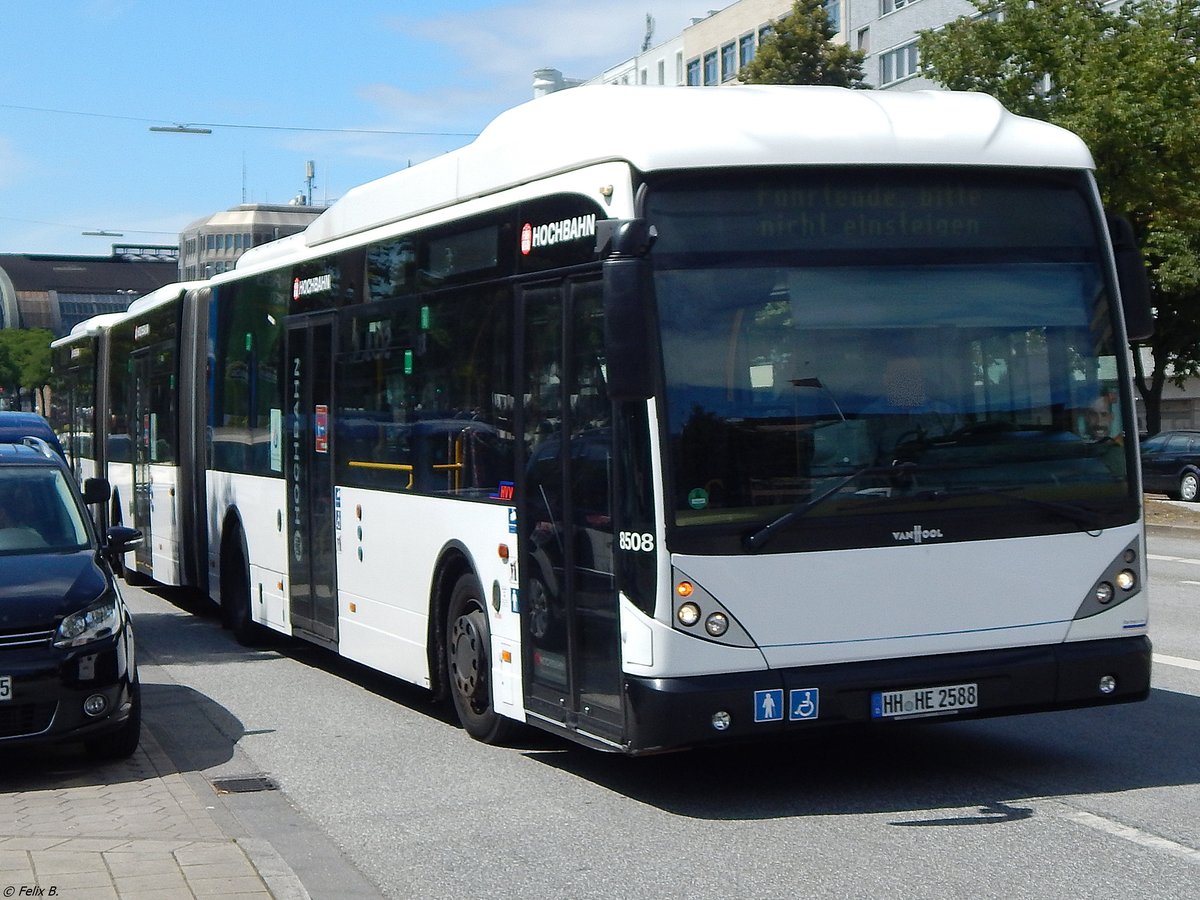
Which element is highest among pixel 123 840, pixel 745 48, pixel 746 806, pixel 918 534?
pixel 745 48

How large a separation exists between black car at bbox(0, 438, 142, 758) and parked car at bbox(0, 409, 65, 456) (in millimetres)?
6806

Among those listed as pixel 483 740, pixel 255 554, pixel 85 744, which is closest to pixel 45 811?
pixel 85 744

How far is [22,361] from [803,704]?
111221 millimetres

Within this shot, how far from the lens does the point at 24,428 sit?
17.8 meters

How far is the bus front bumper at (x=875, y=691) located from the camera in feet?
24.1

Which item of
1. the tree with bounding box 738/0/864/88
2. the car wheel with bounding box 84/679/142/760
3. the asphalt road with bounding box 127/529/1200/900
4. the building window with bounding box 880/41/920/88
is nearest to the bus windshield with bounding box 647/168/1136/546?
the asphalt road with bounding box 127/529/1200/900

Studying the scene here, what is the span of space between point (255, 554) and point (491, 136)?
19.1 feet

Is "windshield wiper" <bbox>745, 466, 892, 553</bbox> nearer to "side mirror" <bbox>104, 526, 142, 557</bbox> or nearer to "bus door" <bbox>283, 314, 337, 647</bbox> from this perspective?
"side mirror" <bbox>104, 526, 142, 557</bbox>

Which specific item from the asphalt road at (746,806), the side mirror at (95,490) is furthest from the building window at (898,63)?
the asphalt road at (746,806)

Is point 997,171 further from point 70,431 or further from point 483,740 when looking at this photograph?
point 70,431

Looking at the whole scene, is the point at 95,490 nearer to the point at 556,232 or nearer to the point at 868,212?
the point at 556,232

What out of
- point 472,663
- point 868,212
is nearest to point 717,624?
point 868,212

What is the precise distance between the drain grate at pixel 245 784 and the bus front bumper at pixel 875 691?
2.25 meters

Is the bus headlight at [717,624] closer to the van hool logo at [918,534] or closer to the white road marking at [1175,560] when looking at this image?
the van hool logo at [918,534]
